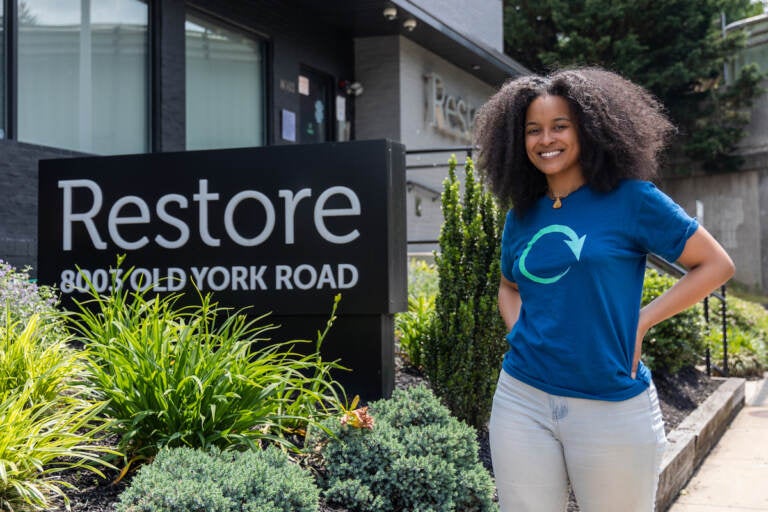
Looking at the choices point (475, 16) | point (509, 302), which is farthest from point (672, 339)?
point (475, 16)

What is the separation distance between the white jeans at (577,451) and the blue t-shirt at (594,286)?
0.04m

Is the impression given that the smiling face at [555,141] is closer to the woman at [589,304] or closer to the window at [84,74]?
the woman at [589,304]

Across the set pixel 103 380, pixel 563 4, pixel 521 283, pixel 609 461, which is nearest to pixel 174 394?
pixel 103 380

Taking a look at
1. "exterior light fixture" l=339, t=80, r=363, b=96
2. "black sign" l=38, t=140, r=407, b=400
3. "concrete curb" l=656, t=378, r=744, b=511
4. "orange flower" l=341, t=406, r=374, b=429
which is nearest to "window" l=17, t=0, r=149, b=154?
"black sign" l=38, t=140, r=407, b=400

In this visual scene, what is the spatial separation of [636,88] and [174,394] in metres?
2.12

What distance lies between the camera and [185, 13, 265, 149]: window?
9.35m

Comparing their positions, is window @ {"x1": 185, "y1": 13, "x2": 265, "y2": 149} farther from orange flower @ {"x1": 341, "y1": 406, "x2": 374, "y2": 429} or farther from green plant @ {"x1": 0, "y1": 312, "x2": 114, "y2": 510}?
orange flower @ {"x1": 341, "y1": 406, "x2": 374, "y2": 429}

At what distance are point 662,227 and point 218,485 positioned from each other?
167 centimetres

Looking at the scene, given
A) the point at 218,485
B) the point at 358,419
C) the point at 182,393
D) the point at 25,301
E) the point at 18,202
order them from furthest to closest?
the point at 18,202 → the point at 25,301 → the point at 358,419 → the point at 182,393 → the point at 218,485

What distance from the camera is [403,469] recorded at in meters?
3.48

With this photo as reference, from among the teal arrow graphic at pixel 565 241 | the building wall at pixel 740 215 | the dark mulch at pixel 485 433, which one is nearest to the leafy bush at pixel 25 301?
the dark mulch at pixel 485 433

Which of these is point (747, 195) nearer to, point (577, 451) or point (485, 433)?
point (485, 433)

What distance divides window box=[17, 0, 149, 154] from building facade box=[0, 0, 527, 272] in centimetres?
1

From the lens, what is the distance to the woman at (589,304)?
7.52ft
